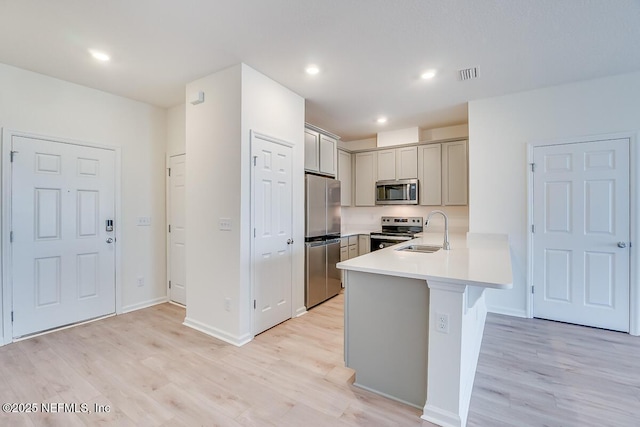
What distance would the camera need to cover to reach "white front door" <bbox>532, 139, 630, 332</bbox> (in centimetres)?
303

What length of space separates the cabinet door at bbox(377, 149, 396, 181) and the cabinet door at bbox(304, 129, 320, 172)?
1648 millimetres

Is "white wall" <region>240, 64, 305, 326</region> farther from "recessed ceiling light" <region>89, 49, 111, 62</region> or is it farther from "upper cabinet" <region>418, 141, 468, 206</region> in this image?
"upper cabinet" <region>418, 141, 468, 206</region>

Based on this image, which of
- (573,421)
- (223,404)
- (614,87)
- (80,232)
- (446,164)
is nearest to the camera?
(573,421)

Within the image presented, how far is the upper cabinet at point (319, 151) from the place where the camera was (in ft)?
12.4

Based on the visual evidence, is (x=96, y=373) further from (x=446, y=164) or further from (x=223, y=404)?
(x=446, y=164)

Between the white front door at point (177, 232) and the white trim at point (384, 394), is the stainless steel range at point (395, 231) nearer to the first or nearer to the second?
the white trim at point (384, 394)

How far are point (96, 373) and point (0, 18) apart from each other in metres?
2.78

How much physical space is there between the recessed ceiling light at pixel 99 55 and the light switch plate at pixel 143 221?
1.90 m

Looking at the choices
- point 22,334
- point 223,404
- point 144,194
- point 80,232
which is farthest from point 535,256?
point 22,334

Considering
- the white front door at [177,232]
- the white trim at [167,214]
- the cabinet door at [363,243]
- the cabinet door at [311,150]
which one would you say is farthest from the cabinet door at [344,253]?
the white trim at [167,214]

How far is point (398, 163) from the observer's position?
5004mm

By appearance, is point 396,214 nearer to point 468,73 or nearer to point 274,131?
point 468,73

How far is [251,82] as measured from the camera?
9.37 feet

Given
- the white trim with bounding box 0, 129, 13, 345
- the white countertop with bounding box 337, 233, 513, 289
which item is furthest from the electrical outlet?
the white trim with bounding box 0, 129, 13, 345
